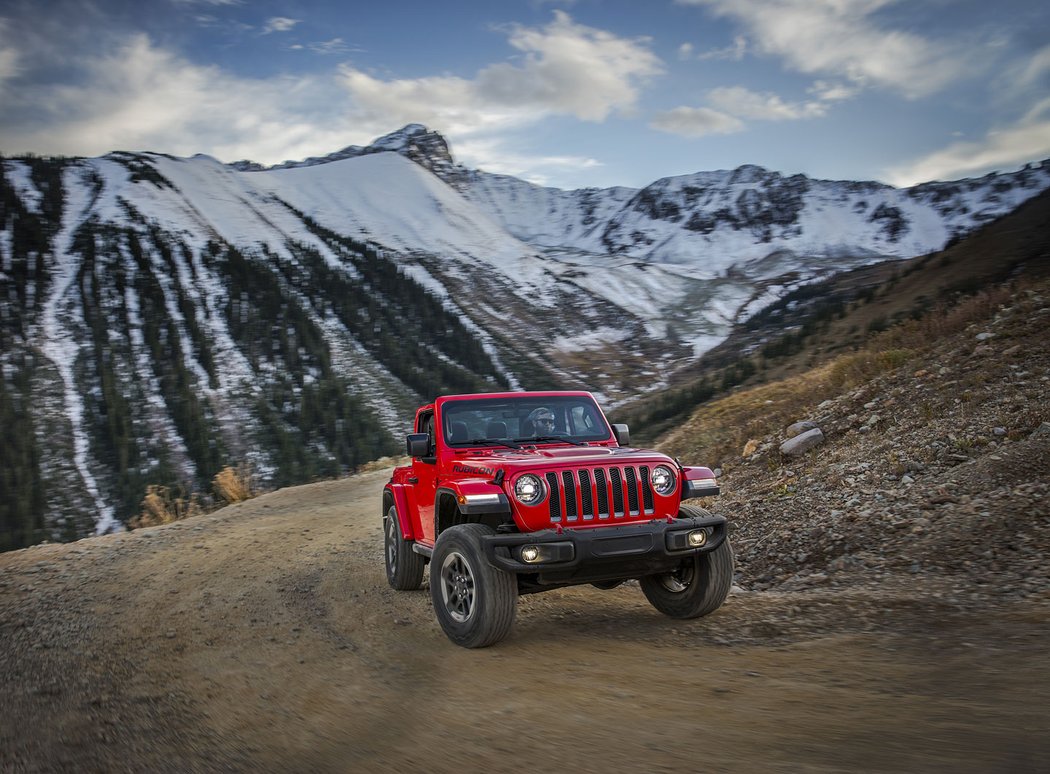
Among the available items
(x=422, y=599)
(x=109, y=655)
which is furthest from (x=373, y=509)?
(x=109, y=655)

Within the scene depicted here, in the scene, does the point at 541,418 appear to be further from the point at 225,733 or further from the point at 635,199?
the point at 635,199

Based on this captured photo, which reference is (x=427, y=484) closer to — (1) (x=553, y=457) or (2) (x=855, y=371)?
(1) (x=553, y=457)

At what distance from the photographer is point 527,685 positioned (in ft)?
16.2

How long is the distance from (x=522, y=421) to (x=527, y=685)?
10.00 ft

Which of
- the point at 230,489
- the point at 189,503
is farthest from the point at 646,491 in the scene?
the point at 189,503

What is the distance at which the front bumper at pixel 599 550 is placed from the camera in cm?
546

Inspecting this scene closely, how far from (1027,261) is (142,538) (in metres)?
26.8

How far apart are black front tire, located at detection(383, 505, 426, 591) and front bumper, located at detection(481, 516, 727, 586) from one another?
2.40 m

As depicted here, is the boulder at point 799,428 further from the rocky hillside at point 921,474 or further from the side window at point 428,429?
the side window at point 428,429

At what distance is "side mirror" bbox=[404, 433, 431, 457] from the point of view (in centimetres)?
712

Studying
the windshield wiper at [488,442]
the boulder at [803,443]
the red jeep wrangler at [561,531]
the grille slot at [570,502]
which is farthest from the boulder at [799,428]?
the grille slot at [570,502]

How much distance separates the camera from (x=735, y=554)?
8711mm

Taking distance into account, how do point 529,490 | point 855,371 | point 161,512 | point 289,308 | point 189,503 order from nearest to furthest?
point 529,490, point 855,371, point 161,512, point 189,503, point 289,308

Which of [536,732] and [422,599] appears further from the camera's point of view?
[422,599]
